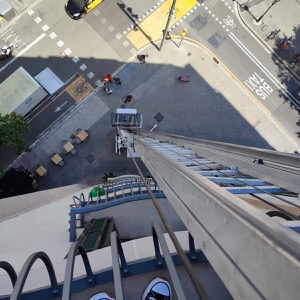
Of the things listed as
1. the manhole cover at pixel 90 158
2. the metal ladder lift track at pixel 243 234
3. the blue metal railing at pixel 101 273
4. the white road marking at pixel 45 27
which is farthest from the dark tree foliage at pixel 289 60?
the blue metal railing at pixel 101 273

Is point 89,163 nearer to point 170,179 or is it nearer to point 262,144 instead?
point 262,144

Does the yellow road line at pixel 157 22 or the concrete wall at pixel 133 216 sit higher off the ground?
the yellow road line at pixel 157 22

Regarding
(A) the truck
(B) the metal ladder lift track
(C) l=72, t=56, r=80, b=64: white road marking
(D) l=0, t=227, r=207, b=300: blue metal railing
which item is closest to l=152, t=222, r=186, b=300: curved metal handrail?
(D) l=0, t=227, r=207, b=300: blue metal railing

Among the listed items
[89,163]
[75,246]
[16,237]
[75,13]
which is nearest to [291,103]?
[89,163]

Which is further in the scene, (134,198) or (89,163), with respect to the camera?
(89,163)

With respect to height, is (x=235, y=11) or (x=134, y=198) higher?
(x=235, y=11)

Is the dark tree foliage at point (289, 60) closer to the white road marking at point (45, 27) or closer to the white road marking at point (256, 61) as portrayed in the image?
the white road marking at point (256, 61)

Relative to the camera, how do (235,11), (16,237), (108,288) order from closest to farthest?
(108,288) → (16,237) → (235,11)
